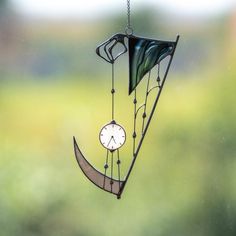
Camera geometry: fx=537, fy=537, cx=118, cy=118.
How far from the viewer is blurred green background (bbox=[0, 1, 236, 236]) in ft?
6.95

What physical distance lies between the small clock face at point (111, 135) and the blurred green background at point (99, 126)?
218mm

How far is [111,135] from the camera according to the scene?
1.91 m

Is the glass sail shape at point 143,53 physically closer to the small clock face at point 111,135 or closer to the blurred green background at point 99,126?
the small clock face at point 111,135

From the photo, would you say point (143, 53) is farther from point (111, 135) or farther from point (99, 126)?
point (99, 126)

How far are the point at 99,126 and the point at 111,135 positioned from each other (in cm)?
23

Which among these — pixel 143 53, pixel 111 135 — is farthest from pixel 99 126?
pixel 143 53

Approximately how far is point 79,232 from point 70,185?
7.8 inches

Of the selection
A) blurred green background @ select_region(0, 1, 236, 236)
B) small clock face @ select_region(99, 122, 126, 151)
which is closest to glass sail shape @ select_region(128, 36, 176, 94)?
small clock face @ select_region(99, 122, 126, 151)

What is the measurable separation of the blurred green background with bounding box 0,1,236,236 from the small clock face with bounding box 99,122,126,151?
218mm

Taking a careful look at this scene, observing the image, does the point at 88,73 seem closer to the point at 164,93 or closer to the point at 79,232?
the point at 164,93

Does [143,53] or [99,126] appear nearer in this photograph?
[143,53]

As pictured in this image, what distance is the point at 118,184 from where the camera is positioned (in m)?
1.95

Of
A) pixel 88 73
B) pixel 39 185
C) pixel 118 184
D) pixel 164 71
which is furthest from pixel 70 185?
pixel 164 71

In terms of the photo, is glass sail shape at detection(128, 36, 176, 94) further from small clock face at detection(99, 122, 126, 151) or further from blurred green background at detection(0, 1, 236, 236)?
blurred green background at detection(0, 1, 236, 236)
